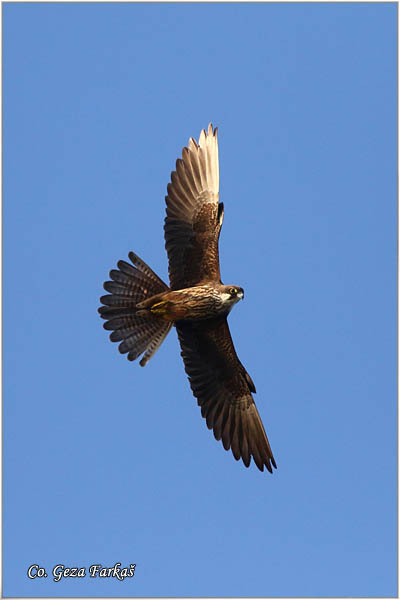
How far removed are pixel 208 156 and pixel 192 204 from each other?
0.95 meters

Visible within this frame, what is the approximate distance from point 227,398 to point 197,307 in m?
1.94

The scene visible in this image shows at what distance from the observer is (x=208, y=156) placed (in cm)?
1811

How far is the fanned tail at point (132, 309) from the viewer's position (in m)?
17.1

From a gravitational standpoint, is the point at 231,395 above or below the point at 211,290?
below

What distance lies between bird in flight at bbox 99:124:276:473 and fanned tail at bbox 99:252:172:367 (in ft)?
0.05

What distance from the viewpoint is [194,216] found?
1758 centimetres

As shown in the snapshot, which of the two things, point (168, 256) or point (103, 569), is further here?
point (168, 256)

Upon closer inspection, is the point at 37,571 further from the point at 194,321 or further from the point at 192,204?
the point at 192,204

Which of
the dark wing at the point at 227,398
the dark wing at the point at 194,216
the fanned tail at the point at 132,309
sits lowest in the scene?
the dark wing at the point at 227,398

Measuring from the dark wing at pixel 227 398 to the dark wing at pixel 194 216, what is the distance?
1.01 meters

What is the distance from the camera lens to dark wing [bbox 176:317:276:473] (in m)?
17.7

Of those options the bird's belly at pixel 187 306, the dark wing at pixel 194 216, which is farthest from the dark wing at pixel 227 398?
the dark wing at pixel 194 216

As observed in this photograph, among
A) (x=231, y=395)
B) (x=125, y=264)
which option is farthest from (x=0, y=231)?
(x=231, y=395)

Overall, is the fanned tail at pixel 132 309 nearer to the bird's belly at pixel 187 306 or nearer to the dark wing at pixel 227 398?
the bird's belly at pixel 187 306
